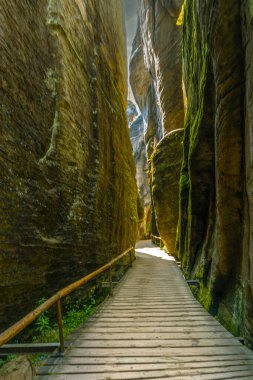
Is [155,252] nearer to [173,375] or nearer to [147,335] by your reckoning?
[147,335]

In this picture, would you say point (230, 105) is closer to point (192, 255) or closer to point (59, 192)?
point (59, 192)

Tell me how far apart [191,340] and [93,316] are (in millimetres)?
2186

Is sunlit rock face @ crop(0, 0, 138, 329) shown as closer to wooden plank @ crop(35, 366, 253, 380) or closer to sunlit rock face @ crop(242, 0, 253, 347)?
wooden plank @ crop(35, 366, 253, 380)

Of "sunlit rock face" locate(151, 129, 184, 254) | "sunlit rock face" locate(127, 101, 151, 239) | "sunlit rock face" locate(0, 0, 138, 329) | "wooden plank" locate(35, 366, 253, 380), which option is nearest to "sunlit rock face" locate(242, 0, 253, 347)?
"wooden plank" locate(35, 366, 253, 380)

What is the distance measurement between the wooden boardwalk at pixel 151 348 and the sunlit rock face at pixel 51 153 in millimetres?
1666

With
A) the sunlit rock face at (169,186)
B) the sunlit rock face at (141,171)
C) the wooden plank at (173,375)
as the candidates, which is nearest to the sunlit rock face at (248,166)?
the wooden plank at (173,375)

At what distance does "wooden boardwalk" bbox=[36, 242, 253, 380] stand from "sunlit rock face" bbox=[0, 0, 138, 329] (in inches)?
65.6

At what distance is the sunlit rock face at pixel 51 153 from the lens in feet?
14.5


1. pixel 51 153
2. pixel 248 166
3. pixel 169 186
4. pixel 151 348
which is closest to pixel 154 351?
pixel 151 348

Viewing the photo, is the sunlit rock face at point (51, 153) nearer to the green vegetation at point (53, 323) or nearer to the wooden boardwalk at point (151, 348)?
the green vegetation at point (53, 323)

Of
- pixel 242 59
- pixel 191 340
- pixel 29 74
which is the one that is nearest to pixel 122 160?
pixel 29 74

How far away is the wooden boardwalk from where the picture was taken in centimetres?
289

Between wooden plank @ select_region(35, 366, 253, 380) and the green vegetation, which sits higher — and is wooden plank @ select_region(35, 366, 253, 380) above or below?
above

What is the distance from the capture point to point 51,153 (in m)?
5.61
